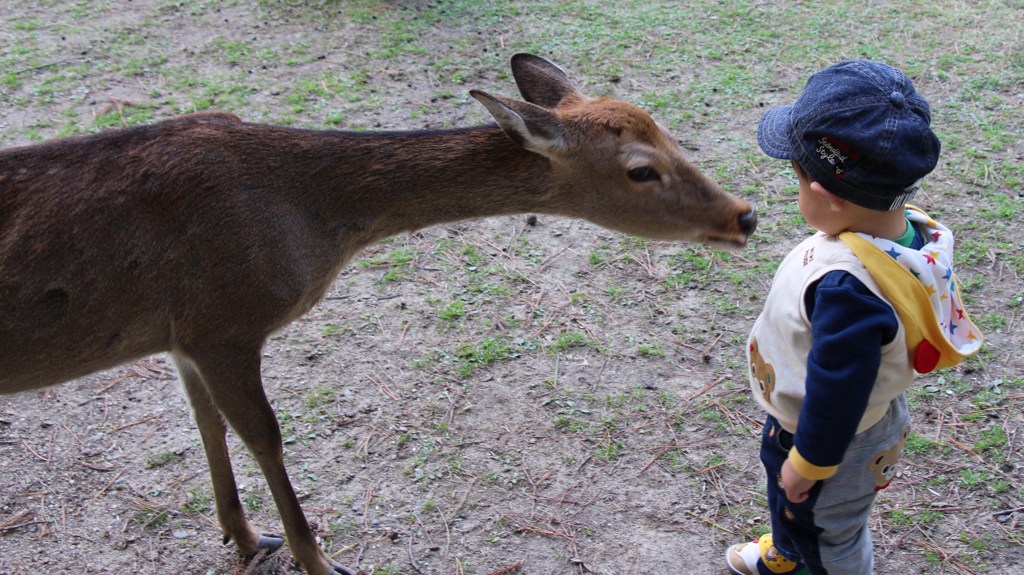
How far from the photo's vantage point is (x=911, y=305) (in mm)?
2578

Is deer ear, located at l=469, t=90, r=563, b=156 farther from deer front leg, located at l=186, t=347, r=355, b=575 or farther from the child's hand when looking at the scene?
the child's hand

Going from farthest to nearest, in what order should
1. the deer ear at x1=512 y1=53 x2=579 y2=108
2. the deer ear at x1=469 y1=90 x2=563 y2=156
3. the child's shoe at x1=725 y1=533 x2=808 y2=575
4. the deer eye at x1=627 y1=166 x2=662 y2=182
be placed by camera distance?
the deer ear at x1=512 y1=53 x2=579 y2=108
the deer eye at x1=627 y1=166 x2=662 y2=182
the child's shoe at x1=725 y1=533 x2=808 y2=575
the deer ear at x1=469 y1=90 x2=563 y2=156

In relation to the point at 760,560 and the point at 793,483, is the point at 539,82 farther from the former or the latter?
the point at 760,560

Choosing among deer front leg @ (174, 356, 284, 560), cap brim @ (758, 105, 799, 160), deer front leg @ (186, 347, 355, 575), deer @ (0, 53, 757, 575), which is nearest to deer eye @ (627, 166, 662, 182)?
deer @ (0, 53, 757, 575)

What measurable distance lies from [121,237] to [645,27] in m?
6.39

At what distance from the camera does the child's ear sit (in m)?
2.66

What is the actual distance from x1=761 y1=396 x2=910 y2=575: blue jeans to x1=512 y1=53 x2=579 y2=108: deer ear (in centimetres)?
180

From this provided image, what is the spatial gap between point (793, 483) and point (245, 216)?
2.23m

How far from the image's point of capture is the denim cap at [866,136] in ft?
8.18

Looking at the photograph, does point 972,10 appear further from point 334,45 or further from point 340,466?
point 340,466

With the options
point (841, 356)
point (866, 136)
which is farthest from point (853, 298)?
point (866, 136)

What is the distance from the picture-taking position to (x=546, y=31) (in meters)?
8.52

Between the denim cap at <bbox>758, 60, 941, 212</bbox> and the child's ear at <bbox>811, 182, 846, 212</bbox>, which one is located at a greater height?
the denim cap at <bbox>758, 60, 941, 212</bbox>

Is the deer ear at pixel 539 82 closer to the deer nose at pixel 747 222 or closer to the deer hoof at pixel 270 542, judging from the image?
the deer nose at pixel 747 222
